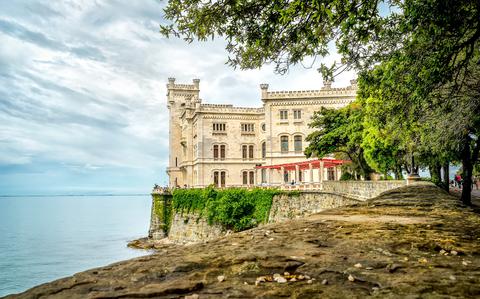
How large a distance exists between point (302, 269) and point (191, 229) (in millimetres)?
33823

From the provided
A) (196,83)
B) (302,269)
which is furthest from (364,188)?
(196,83)

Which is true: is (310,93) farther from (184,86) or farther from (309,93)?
(184,86)

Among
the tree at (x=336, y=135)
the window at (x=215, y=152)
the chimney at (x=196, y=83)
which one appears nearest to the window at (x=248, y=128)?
the window at (x=215, y=152)

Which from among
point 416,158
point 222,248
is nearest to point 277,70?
point 222,248

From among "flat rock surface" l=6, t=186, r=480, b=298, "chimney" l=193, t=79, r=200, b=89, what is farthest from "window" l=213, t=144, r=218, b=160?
"flat rock surface" l=6, t=186, r=480, b=298

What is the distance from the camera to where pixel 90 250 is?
42406 mm

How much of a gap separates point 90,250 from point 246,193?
20.0 m

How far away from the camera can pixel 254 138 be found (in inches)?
1879

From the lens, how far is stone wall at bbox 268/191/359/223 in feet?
92.7

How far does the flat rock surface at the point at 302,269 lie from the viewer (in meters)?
2.66

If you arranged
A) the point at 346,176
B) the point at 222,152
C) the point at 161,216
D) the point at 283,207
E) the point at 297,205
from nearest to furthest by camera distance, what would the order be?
the point at 297,205 → the point at 283,207 → the point at 346,176 → the point at 161,216 → the point at 222,152

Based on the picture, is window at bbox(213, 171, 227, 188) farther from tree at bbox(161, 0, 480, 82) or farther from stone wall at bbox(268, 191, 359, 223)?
tree at bbox(161, 0, 480, 82)

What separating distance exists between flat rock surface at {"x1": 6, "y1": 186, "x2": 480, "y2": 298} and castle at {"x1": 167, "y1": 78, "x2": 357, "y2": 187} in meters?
35.2

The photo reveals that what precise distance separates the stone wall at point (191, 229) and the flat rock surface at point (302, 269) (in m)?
28.4
